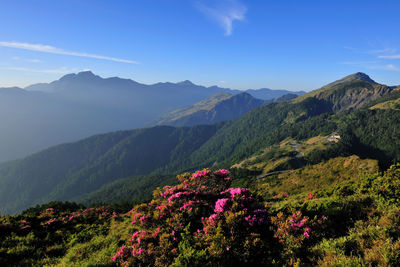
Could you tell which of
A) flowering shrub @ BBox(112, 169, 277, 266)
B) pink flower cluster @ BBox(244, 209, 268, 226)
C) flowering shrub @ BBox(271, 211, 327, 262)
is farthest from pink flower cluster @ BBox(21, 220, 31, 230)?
flowering shrub @ BBox(271, 211, 327, 262)

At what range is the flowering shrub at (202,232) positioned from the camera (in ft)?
28.4

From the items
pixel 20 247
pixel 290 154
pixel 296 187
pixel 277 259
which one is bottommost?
pixel 290 154

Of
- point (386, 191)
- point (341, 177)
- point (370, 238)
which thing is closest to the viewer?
point (370, 238)

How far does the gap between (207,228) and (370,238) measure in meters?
7.03

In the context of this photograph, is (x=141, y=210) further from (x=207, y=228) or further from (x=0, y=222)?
(x=0, y=222)

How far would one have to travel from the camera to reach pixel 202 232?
33.7 ft

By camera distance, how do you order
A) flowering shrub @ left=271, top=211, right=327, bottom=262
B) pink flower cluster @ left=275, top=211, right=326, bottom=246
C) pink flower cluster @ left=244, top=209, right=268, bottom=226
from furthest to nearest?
pink flower cluster @ left=244, top=209, right=268, bottom=226, pink flower cluster @ left=275, top=211, right=326, bottom=246, flowering shrub @ left=271, top=211, right=327, bottom=262

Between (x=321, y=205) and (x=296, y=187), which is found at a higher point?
(x=321, y=205)

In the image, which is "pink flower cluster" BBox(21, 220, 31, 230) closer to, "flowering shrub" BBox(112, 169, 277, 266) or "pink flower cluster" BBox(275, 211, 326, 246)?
"flowering shrub" BBox(112, 169, 277, 266)

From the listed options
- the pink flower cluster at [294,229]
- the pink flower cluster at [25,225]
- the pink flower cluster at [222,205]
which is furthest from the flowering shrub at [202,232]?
the pink flower cluster at [25,225]

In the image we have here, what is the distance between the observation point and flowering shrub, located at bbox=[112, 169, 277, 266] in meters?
8.66

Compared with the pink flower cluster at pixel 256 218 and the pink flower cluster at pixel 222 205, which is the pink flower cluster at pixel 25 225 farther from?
the pink flower cluster at pixel 256 218

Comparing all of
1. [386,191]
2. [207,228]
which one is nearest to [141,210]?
[207,228]

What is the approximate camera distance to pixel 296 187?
132 ft
